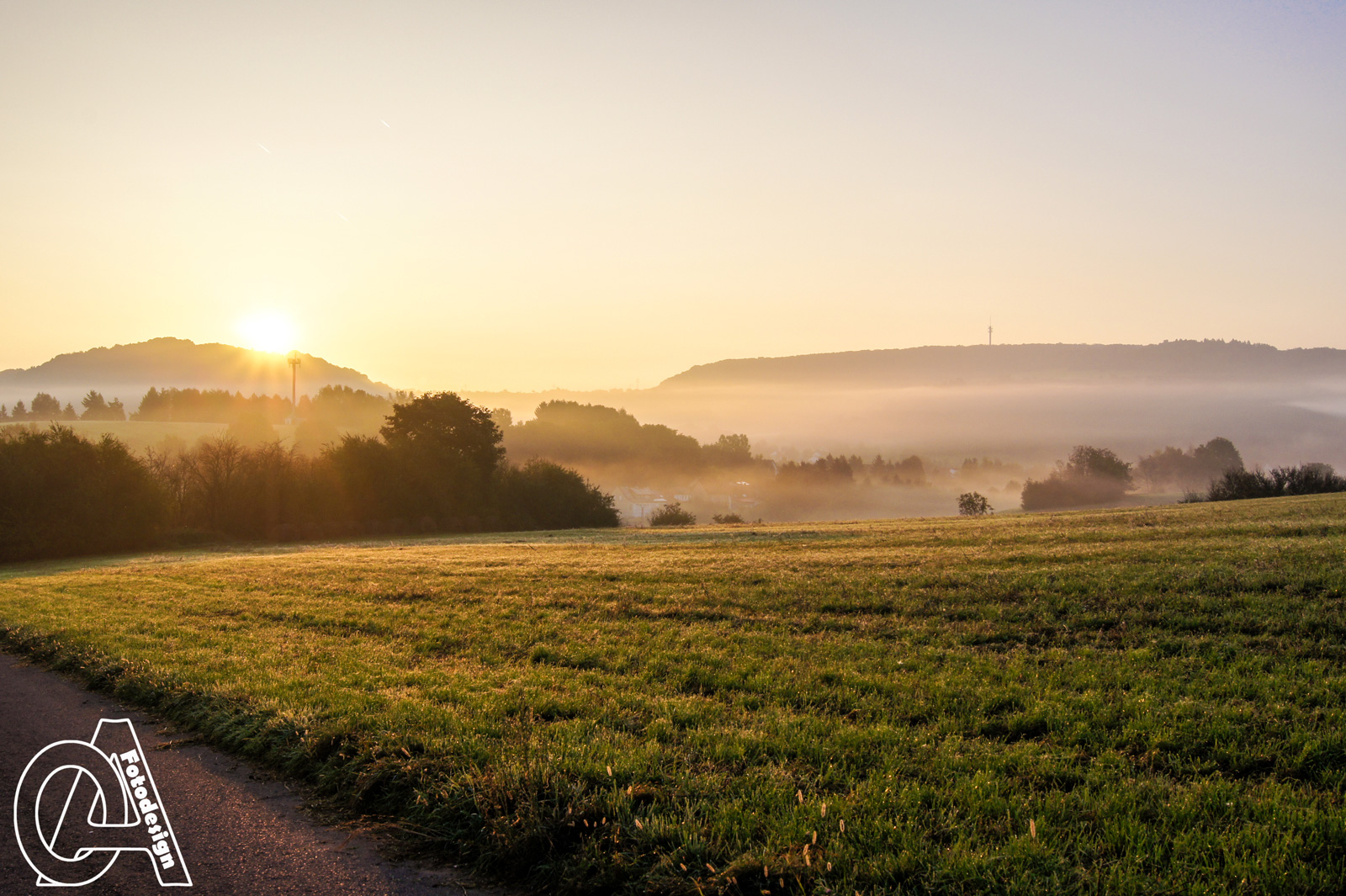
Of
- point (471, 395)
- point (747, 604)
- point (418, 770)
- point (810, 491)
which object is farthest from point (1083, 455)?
point (418, 770)

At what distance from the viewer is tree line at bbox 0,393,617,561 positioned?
1768 inches

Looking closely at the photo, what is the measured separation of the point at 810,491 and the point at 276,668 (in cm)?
14967

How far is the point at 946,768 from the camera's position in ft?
18.8

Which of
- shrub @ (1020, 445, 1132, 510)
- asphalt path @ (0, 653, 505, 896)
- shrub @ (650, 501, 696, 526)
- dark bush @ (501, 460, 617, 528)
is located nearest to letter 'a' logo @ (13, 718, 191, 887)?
asphalt path @ (0, 653, 505, 896)

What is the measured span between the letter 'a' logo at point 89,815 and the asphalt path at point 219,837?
0.03 m

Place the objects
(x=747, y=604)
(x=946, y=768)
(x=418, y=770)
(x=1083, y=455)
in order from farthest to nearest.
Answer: (x=1083, y=455), (x=747, y=604), (x=418, y=770), (x=946, y=768)

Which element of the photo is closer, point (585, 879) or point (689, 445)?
point (585, 879)

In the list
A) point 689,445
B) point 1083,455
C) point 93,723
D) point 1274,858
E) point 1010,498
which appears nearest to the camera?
point 1274,858

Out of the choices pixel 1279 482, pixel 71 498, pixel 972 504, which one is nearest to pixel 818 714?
pixel 71 498

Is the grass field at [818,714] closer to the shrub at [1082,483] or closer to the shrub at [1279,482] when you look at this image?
the shrub at [1279,482]

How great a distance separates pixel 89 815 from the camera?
5777 mm

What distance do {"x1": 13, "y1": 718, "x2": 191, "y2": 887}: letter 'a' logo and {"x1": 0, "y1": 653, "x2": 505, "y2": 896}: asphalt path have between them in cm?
3

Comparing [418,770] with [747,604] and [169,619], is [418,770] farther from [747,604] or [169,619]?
[169,619]

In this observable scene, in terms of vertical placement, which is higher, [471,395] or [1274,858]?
[471,395]
